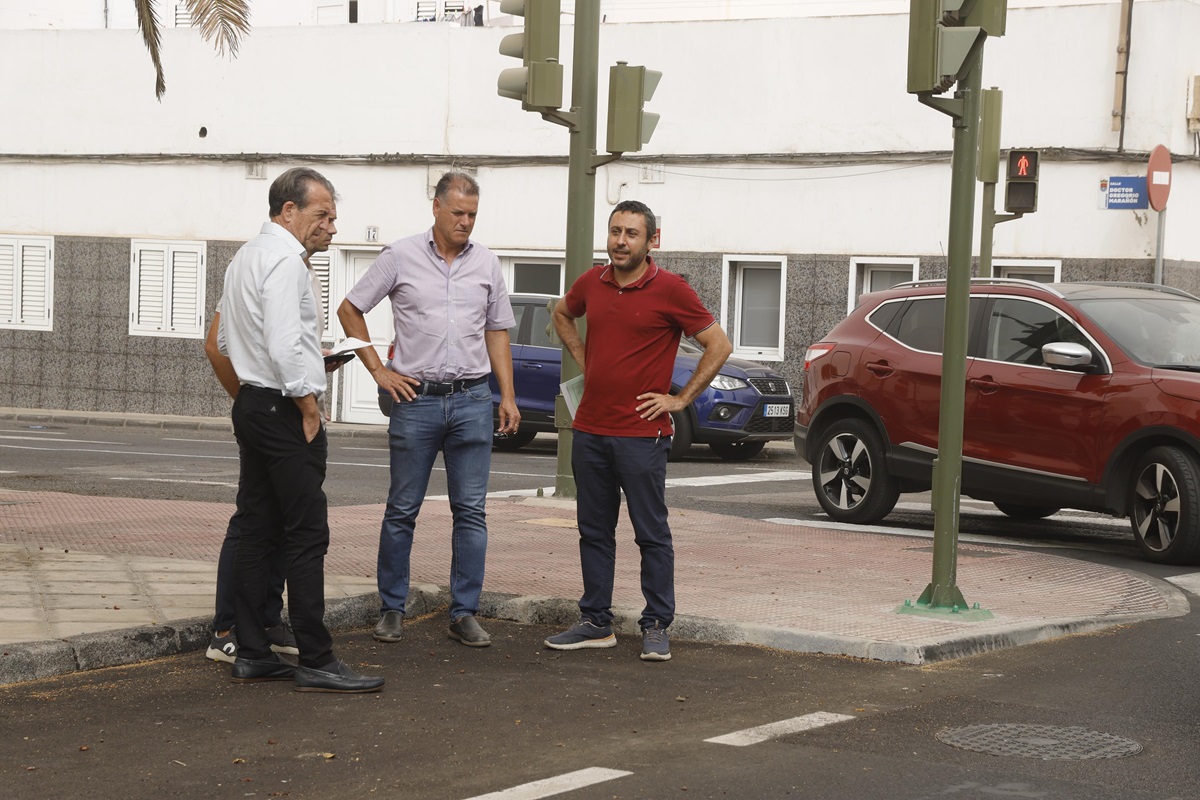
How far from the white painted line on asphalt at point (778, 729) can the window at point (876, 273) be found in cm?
1582

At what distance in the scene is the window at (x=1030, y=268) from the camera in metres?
20.6

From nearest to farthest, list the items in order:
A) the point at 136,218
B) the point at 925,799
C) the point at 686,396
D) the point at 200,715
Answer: the point at 925,799 < the point at 200,715 < the point at 686,396 < the point at 136,218

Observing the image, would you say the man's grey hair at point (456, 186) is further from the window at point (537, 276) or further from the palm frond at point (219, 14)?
the window at point (537, 276)

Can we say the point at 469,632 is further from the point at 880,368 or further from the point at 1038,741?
the point at 880,368

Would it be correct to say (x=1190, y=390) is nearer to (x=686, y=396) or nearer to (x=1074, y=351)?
(x=1074, y=351)

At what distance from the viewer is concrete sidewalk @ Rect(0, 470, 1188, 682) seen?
7.21 meters

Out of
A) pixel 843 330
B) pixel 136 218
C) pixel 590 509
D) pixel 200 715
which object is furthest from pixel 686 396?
pixel 136 218

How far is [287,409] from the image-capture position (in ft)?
21.1

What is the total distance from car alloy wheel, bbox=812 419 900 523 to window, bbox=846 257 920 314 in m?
8.91

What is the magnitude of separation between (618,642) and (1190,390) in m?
4.78

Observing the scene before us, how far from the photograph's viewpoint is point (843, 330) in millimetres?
13148

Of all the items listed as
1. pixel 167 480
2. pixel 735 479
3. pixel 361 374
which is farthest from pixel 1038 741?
pixel 361 374

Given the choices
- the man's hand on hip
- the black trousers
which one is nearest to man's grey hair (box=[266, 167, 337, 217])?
the black trousers

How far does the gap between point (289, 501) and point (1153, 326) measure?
23.1 ft
